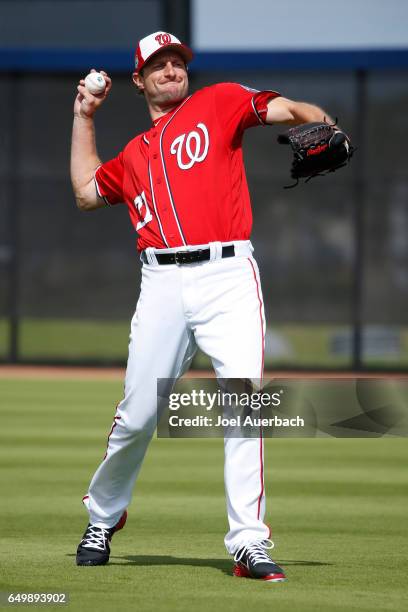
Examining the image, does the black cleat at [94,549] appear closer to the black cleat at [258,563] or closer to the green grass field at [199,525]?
the green grass field at [199,525]

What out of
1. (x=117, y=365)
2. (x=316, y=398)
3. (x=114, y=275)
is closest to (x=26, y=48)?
(x=114, y=275)

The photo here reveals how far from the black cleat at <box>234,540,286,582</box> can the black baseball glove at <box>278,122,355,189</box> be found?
1371 millimetres

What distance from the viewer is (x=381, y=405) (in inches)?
447

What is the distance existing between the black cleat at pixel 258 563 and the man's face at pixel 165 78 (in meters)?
1.82

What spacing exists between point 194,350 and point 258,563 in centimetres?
88

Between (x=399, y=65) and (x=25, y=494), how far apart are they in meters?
11.4

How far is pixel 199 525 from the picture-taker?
19.7 ft

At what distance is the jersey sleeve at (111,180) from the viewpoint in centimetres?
535

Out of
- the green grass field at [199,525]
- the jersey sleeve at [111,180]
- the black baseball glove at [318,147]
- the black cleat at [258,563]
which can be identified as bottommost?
the green grass field at [199,525]

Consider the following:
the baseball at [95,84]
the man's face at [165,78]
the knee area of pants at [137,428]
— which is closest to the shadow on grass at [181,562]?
the knee area of pants at [137,428]

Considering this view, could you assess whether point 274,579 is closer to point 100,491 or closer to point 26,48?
point 100,491

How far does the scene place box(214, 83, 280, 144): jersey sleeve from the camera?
4.88 m

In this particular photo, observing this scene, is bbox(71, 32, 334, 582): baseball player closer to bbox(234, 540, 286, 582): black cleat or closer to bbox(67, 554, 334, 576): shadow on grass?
bbox(234, 540, 286, 582): black cleat

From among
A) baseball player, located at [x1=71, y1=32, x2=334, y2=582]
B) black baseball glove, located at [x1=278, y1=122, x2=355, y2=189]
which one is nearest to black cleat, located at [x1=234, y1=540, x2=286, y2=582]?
baseball player, located at [x1=71, y1=32, x2=334, y2=582]
